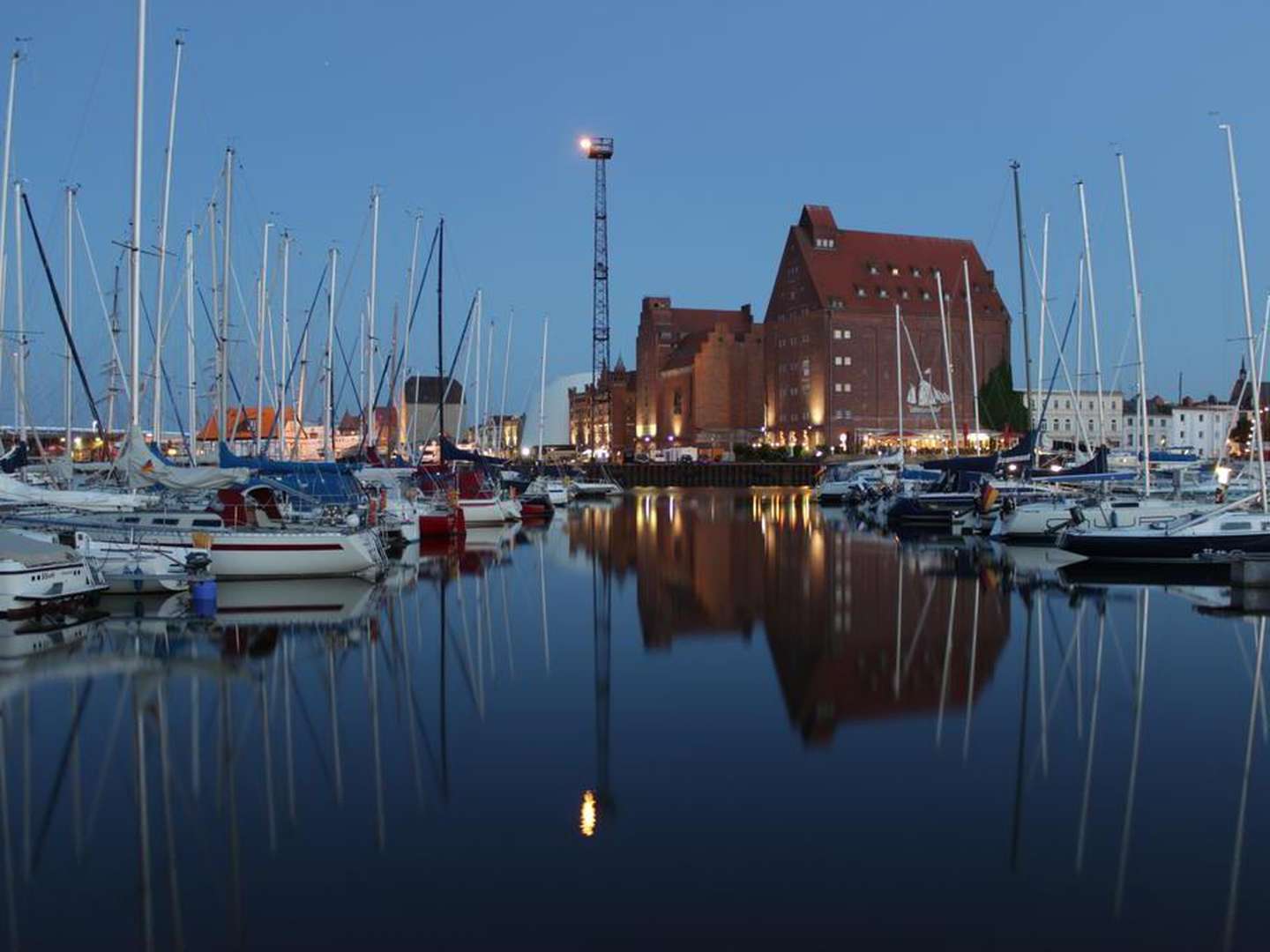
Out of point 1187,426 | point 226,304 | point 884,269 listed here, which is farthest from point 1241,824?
point 1187,426

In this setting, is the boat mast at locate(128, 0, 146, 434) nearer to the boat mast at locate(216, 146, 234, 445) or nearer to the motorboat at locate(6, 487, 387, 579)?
the motorboat at locate(6, 487, 387, 579)

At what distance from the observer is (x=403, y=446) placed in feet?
184

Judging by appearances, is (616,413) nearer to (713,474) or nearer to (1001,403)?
(713,474)

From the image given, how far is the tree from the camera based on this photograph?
89875 mm

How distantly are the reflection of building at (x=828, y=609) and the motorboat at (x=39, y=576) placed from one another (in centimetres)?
954

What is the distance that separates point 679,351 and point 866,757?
11917 centimetres

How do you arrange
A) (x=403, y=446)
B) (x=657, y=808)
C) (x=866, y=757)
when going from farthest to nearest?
(x=403, y=446) → (x=866, y=757) → (x=657, y=808)

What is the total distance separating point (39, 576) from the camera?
743 inches

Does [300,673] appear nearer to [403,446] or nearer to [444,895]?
[444,895]

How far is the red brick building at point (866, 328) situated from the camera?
10744cm

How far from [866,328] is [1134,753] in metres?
A: 99.5

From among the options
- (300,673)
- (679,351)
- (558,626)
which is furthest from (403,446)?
(679,351)

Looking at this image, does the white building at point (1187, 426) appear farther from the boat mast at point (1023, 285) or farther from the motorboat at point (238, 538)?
the motorboat at point (238, 538)

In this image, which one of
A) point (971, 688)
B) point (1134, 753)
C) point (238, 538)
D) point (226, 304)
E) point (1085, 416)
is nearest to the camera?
point (1134, 753)
